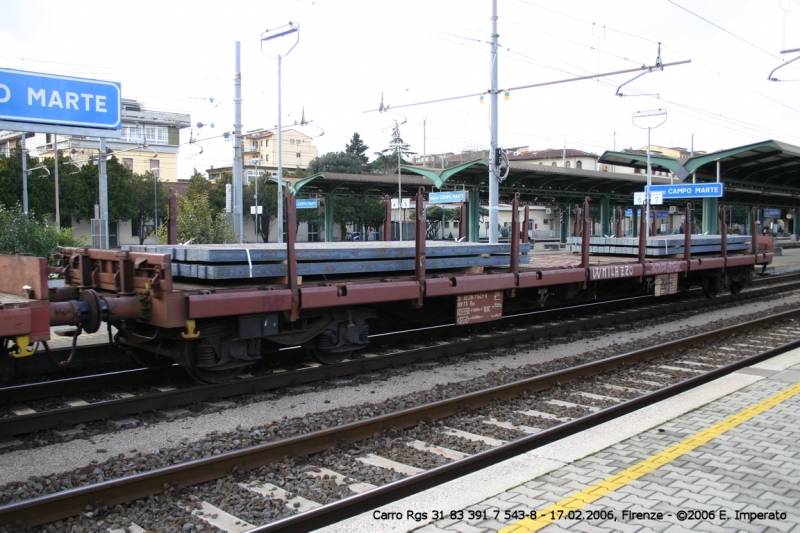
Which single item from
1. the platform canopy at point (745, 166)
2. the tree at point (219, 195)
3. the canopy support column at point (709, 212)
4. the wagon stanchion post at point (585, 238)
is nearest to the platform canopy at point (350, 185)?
the platform canopy at point (745, 166)

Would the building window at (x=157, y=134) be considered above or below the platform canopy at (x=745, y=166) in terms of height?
above

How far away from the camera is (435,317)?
10.4 m

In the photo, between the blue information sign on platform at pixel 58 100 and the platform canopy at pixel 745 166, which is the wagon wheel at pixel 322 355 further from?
the platform canopy at pixel 745 166

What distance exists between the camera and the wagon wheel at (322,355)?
852cm

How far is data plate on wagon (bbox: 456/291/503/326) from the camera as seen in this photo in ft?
32.2

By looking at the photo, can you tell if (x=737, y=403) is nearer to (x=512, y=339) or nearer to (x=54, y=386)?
(x=512, y=339)

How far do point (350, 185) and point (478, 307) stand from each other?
86.6 ft

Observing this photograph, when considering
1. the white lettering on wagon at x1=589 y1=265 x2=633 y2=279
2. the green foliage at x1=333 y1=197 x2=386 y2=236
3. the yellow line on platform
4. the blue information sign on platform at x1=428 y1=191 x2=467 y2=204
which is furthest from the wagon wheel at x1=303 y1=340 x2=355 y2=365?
the green foliage at x1=333 y1=197 x2=386 y2=236

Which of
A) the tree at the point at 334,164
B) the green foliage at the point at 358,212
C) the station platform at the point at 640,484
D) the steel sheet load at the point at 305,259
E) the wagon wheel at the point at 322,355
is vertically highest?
the tree at the point at 334,164

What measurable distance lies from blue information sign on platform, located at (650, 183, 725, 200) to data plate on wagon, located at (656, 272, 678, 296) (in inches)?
566

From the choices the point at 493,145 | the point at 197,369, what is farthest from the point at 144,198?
the point at 197,369

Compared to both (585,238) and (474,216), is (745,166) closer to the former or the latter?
(474,216)

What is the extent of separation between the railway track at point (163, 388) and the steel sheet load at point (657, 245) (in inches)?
167

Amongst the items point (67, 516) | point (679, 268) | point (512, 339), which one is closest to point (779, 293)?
point (679, 268)
